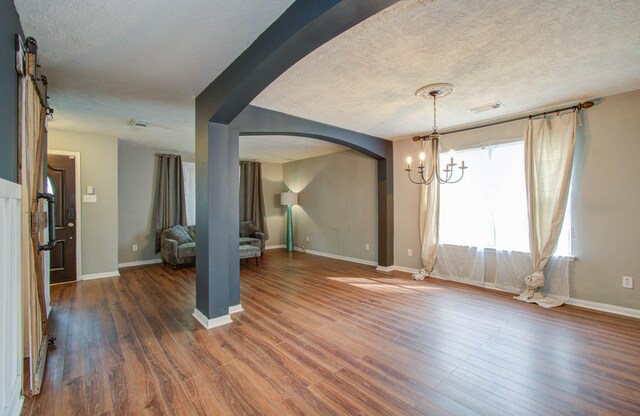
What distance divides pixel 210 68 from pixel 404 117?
2638 millimetres

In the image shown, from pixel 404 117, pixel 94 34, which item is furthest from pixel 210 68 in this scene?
pixel 404 117

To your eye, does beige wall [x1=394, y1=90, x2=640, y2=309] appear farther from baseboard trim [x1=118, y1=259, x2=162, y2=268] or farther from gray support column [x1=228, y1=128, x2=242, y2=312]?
baseboard trim [x1=118, y1=259, x2=162, y2=268]

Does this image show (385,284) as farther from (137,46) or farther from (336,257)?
(137,46)

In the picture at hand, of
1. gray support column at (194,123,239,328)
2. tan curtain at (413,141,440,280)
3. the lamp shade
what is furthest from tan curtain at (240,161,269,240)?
gray support column at (194,123,239,328)

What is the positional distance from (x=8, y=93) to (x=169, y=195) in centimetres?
492

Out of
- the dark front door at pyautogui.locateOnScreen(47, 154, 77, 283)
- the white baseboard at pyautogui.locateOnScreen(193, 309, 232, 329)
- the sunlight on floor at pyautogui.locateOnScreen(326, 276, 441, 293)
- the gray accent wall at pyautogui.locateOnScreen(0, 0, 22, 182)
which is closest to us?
the gray accent wall at pyautogui.locateOnScreen(0, 0, 22, 182)

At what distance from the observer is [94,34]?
6.53 feet

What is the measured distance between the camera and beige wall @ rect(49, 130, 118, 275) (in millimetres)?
4590

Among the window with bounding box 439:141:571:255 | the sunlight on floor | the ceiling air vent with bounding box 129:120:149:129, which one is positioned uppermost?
the ceiling air vent with bounding box 129:120:149:129

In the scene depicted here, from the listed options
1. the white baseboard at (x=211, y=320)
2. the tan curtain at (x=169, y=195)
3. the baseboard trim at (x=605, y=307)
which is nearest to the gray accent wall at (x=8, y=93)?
the white baseboard at (x=211, y=320)

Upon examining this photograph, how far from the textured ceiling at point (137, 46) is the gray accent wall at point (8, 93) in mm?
251

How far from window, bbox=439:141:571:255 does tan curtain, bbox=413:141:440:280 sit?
103 mm

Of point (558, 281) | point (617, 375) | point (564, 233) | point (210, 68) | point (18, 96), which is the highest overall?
point (210, 68)

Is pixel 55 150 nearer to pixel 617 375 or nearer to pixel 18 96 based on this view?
pixel 18 96
